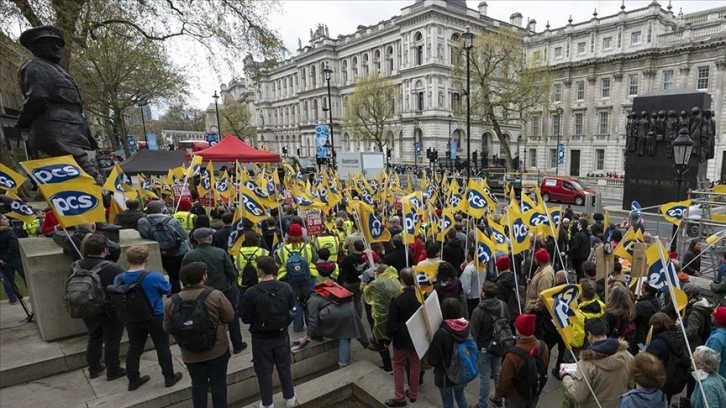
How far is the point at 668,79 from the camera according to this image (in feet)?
138

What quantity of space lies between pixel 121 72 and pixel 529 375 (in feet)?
114

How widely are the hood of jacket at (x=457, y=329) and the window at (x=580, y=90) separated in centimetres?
5304

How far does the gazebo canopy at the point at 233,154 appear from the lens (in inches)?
630

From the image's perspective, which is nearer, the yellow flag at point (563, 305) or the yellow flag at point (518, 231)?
the yellow flag at point (563, 305)

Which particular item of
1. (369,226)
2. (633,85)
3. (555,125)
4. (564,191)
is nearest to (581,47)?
(633,85)

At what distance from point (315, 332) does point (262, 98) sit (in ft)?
357

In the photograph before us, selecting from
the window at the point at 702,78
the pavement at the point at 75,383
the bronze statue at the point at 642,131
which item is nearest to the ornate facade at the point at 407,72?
the window at the point at 702,78

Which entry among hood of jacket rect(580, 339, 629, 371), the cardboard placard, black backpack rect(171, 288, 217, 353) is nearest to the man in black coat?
hood of jacket rect(580, 339, 629, 371)

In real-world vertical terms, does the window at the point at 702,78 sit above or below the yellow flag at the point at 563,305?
above

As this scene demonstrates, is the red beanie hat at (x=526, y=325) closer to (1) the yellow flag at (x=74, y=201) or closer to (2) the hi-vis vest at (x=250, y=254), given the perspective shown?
(2) the hi-vis vest at (x=250, y=254)

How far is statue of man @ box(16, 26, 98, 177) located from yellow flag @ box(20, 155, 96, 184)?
181cm

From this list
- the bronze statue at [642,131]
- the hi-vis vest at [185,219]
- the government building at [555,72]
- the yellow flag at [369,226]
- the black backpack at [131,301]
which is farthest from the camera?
the government building at [555,72]

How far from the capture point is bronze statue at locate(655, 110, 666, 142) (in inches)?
722

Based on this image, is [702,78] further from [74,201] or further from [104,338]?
[104,338]
